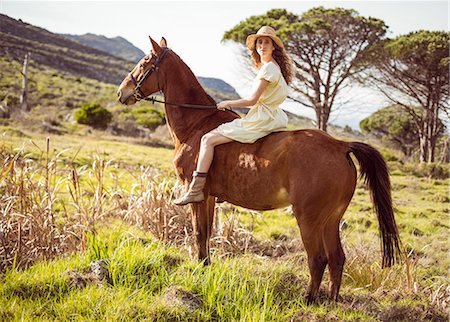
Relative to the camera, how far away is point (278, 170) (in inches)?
148

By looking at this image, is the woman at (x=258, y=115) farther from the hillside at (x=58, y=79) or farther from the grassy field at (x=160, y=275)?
the hillside at (x=58, y=79)

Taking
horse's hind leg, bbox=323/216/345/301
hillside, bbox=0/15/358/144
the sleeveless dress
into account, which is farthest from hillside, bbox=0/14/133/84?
horse's hind leg, bbox=323/216/345/301

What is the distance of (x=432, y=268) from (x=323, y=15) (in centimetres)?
1668

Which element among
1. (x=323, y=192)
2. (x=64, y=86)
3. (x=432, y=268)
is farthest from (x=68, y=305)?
(x=64, y=86)

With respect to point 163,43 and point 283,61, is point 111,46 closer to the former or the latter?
point 163,43

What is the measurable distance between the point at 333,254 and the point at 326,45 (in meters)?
18.0

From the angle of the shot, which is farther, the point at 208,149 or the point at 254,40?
the point at 254,40

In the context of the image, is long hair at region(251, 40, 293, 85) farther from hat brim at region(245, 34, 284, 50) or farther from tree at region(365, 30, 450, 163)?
tree at region(365, 30, 450, 163)

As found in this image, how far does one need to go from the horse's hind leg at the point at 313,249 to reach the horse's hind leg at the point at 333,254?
12 cm

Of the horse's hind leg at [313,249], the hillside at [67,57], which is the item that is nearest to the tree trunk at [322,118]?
the horse's hind leg at [313,249]

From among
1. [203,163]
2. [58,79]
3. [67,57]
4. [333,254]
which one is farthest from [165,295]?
[67,57]

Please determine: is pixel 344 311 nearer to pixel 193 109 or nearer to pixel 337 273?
pixel 337 273

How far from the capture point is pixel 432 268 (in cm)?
605

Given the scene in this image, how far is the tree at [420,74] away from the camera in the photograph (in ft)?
63.3
